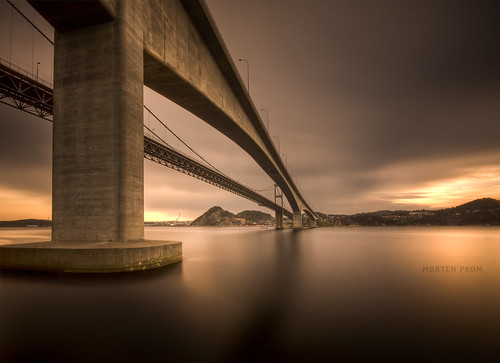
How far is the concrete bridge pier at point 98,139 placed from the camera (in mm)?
10195

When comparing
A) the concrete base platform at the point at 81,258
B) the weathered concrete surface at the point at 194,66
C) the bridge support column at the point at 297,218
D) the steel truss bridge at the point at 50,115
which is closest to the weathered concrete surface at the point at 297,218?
the bridge support column at the point at 297,218

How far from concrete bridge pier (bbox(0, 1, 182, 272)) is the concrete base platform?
1.38 feet

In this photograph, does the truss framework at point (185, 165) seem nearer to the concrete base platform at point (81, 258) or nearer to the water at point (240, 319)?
the concrete base platform at point (81, 258)

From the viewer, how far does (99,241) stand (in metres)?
10.1

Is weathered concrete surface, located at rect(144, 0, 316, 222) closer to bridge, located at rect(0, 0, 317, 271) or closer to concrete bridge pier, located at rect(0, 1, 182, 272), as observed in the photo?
bridge, located at rect(0, 0, 317, 271)

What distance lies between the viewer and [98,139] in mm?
10352

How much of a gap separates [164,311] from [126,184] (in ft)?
19.6

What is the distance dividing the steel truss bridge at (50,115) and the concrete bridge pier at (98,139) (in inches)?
529

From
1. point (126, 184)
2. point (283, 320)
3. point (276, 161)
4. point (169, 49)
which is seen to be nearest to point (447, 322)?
point (283, 320)

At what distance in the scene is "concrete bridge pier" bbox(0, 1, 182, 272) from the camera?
1020 centimetres

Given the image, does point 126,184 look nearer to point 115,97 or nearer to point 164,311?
point 115,97

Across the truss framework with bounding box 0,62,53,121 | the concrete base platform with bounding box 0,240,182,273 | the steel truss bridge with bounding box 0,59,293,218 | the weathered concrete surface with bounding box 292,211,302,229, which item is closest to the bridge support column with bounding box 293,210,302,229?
the weathered concrete surface with bounding box 292,211,302,229

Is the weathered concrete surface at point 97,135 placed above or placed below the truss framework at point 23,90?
below

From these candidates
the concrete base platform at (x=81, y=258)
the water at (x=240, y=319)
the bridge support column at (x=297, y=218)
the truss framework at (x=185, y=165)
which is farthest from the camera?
the bridge support column at (x=297, y=218)
